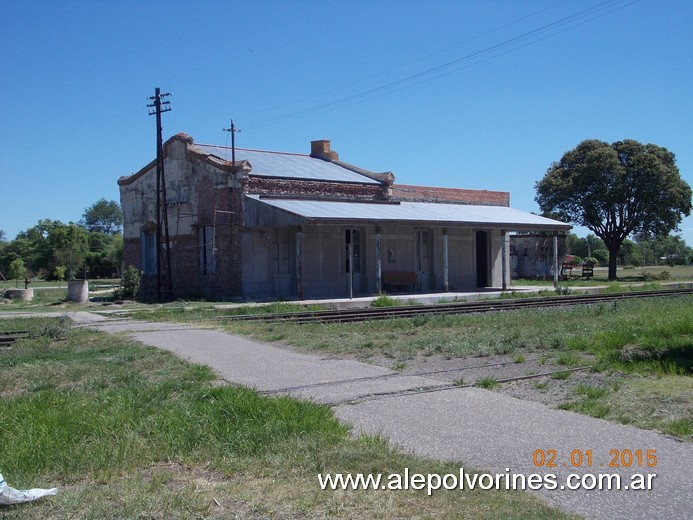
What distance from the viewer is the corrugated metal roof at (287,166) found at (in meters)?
30.9

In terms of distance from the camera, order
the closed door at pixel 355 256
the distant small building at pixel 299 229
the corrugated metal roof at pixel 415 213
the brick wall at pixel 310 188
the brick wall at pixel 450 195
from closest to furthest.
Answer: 1. the corrugated metal roof at pixel 415 213
2. the distant small building at pixel 299 229
3. the brick wall at pixel 310 188
4. the closed door at pixel 355 256
5. the brick wall at pixel 450 195

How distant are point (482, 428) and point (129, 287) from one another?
973 inches

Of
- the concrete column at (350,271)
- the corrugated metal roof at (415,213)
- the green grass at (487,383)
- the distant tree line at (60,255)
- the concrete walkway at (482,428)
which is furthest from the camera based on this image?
the distant tree line at (60,255)

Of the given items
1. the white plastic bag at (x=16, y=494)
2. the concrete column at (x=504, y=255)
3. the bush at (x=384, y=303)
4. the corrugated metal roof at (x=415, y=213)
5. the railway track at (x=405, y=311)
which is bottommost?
the white plastic bag at (x=16, y=494)

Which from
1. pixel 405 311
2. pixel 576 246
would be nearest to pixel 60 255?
pixel 405 311

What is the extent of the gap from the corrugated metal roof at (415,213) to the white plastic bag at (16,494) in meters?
20.5

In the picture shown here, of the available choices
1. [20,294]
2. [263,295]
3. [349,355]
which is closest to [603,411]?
[349,355]

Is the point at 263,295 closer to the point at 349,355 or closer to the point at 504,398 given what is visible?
the point at 349,355

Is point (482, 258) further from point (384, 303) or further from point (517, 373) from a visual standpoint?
point (517, 373)

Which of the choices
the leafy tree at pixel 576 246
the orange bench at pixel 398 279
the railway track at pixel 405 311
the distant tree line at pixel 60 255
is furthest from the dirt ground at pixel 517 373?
the leafy tree at pixel 576 246

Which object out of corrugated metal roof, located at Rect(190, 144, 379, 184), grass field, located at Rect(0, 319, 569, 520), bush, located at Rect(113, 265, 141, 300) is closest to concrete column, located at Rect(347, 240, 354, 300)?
corrugated metal roof, located at Rect(190, 144, 379, 184)

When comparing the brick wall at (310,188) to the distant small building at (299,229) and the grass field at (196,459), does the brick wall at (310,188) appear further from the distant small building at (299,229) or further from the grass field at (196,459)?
the grass field at (196,459)

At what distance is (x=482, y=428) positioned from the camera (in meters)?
7.16

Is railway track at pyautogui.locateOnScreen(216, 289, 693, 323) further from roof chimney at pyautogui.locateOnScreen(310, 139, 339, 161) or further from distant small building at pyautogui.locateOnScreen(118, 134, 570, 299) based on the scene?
roof chimney at pyautogui.locateOnScreen(310, 139, 339, 161)
